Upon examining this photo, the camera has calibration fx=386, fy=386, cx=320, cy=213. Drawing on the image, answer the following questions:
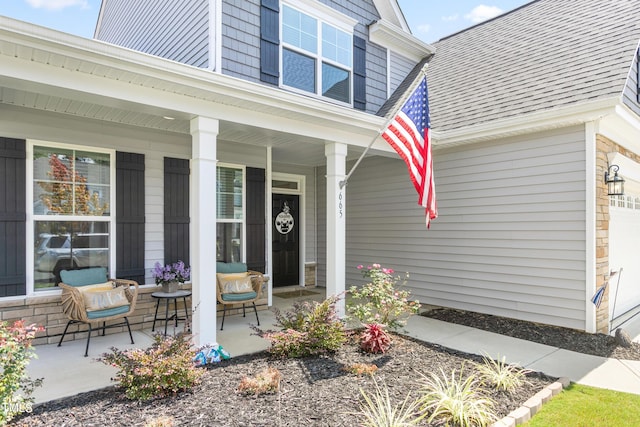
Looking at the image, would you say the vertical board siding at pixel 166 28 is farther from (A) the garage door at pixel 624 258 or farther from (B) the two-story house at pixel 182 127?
(A) the garage door at pixel 624 258

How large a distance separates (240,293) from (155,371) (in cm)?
238

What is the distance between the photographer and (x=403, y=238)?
7.22 metres

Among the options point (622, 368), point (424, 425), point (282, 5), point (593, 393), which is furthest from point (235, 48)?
point (622, 368)

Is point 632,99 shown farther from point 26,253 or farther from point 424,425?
point 26,253

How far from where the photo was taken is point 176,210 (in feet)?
18.0

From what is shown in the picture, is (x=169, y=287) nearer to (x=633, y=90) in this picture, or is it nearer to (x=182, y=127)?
(x=182, y=127)

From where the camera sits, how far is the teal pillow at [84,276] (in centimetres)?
446

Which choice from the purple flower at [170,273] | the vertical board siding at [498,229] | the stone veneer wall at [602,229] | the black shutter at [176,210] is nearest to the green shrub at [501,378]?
the vertical board siding at [498,229]

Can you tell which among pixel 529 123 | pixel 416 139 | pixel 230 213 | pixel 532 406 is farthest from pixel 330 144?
pixel 532 406

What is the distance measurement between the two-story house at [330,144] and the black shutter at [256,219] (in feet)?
0.11

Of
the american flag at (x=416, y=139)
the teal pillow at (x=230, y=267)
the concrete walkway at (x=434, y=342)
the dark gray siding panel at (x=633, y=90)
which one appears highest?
the dark gray siding panel at (x=633, y=90)

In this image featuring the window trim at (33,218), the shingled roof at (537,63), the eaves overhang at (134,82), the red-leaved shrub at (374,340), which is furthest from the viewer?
the shingled roof at (537,63)

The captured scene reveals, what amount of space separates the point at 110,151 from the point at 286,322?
3146 millimetres

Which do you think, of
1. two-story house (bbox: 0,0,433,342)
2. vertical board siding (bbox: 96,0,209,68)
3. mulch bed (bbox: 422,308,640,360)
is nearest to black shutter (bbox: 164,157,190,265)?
two-story house (bbox: 0,0,433,342)
